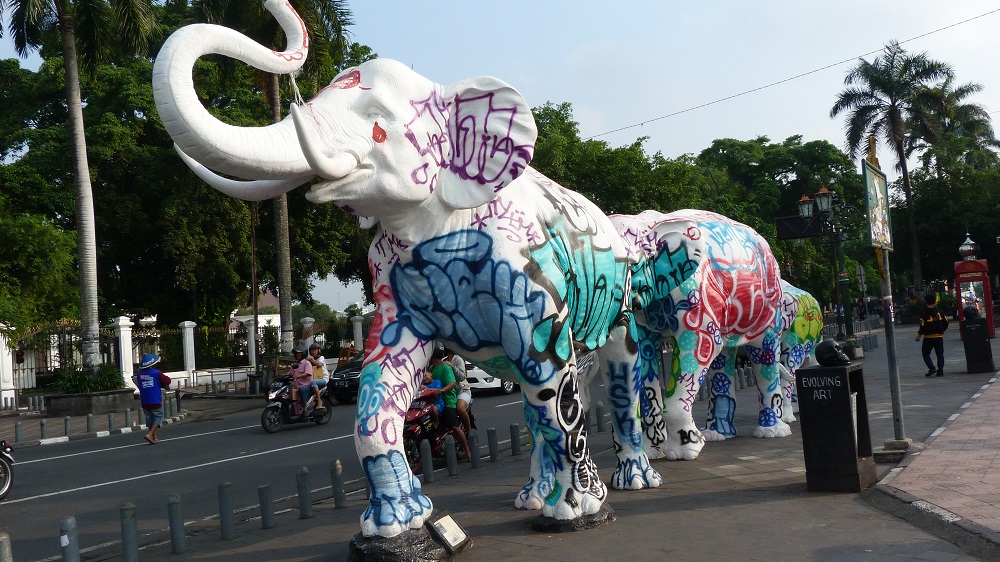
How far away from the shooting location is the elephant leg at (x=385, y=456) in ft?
16.4

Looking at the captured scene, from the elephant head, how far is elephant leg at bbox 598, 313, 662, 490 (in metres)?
2.32

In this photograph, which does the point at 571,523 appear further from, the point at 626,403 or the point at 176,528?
the point at 176,528

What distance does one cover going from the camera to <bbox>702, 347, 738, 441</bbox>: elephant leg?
32.9 ft

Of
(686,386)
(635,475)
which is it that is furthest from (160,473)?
(686,386)

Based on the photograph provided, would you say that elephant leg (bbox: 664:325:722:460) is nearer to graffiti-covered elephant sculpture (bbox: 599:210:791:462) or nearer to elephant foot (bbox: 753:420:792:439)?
graffiti-covered elephant sculpture (bbox: 599:210:791:462)

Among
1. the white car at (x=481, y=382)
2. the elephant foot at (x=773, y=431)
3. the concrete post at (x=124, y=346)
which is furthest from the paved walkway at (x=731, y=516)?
the concrete post at (x=124, y=346)

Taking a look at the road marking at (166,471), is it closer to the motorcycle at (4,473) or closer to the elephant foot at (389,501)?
the motorcycle at (4,473)

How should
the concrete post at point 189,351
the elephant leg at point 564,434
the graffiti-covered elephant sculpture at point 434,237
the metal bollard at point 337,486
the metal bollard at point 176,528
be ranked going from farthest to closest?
1. the concrete post at point 189,351
2. the metal bollard at point 337,486
3. the metal bollard at point 176,528
4. the elephant leg at point 564,434
5. the graffiti-covered elephant sculpture at point 434,237

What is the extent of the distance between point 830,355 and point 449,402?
4676mm

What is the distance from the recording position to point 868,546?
5.21 metres

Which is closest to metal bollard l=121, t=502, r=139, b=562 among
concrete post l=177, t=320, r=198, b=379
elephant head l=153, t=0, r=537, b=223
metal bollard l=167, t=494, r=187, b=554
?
metal bollard l=167, t=494, r=187, b=554

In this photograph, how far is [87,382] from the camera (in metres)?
19.7

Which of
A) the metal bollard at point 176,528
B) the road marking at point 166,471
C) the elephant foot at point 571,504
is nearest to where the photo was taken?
the elephant foot at point 571,504

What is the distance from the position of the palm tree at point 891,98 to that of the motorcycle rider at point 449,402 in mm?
32468
